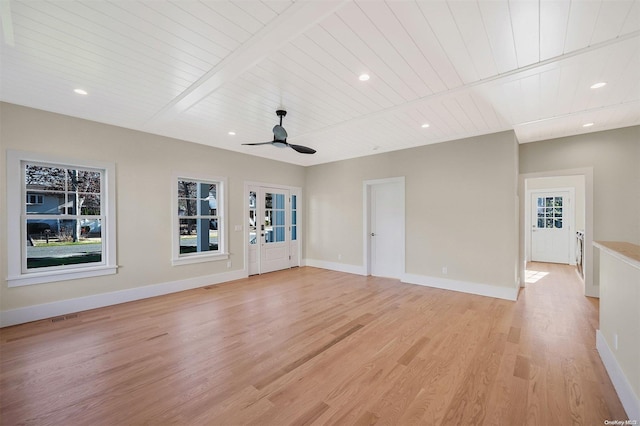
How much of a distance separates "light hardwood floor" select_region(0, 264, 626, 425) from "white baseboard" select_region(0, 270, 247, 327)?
0.16 meters

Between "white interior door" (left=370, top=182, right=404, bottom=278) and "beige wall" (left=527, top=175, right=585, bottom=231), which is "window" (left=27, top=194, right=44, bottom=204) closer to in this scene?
"white interior door" (left=370, top=182, right=404, bottom=278)

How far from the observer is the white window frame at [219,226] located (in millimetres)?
4648

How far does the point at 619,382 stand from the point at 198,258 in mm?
5556

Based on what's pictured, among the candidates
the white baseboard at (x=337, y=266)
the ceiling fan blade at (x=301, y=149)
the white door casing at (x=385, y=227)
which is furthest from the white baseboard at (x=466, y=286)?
the ceiling fan blade at (x=301, y=149)

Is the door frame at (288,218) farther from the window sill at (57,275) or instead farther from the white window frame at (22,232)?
the white window frame at (22,232)

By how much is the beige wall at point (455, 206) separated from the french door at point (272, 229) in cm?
157

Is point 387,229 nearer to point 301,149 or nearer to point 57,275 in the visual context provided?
point 301,149

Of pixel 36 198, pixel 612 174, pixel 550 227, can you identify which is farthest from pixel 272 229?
pixel 550 227

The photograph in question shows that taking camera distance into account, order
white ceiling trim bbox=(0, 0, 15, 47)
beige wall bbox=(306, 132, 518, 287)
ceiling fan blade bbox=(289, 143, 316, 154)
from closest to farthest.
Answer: white ceiling trim bbox=(0, 0, 15, 47), ceiling fan blade bbox=(289, 143, 316, 154), beige wall bbox=(306, 132, 518, 287)

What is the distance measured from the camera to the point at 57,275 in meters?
3.52

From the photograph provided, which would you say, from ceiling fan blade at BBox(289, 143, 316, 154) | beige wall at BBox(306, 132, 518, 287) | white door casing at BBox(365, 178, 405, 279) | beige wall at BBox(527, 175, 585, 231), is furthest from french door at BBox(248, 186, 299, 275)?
beige wall at BBox(527, 175, 585, 231)

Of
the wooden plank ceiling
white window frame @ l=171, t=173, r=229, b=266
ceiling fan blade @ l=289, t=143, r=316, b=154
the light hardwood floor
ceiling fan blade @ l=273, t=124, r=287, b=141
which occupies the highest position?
the wooden plank ceiling

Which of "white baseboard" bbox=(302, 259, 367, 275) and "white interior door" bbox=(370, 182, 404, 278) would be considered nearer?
"white interior door" bbox=(370, 182, 404, 278)

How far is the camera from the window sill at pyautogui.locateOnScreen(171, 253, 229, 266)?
4.67 metres
